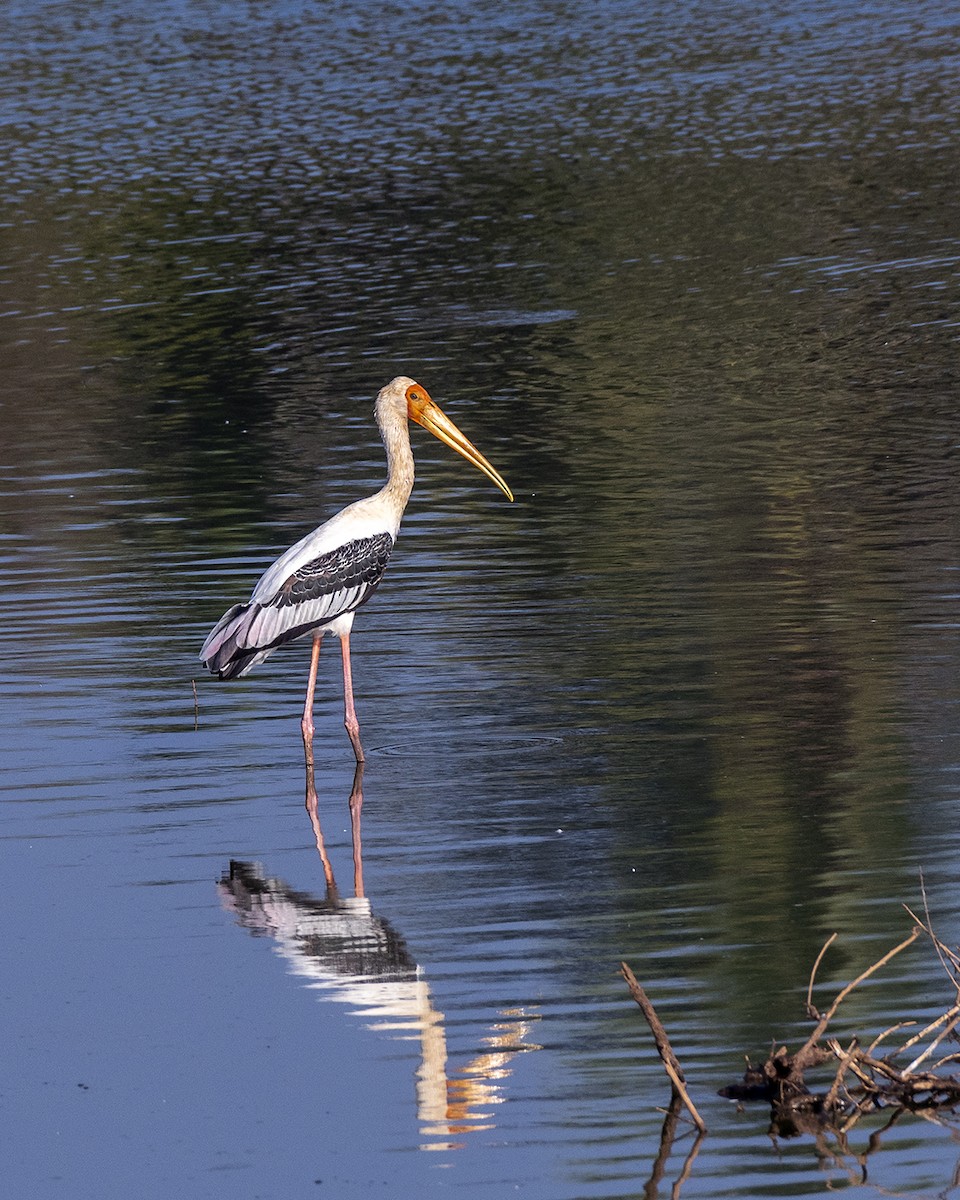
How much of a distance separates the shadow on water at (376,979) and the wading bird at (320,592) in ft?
A: 3.32

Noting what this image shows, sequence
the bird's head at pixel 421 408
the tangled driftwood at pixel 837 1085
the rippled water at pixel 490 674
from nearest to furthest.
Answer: the tangled driftwood at pixel 837 1085 → the rippled water at pixel 490 674 → the bird's head at pixel 421 408

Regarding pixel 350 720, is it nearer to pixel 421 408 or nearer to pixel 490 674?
pixel 490 674

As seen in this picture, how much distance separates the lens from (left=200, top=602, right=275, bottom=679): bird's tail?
10.7 meters

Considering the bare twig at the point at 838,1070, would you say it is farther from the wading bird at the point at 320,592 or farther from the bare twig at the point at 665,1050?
the wading bird at the point at 320,592

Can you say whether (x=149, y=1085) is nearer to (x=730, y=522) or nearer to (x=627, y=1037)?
(x=627, y=1037)

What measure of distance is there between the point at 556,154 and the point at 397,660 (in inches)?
802

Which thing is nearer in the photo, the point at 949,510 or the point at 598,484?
the point at 949,510

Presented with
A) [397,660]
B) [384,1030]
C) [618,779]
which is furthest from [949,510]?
[384,1030]

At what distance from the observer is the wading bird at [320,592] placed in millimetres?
10703

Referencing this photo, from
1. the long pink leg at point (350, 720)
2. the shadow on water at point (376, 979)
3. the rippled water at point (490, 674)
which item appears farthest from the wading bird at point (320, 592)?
the shadow on water at point (376, 979)

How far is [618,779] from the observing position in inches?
402

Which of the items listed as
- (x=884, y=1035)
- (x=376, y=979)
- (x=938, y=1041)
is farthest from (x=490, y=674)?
(x=938, y=1041)

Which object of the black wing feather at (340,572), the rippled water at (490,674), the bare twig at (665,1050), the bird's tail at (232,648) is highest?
the bare twig at (665,1050)

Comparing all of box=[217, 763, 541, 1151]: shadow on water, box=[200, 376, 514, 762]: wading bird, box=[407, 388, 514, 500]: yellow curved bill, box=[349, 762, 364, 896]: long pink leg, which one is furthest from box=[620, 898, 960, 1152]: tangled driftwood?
box=[407, 388, 514, 500]: yellow curved bill
